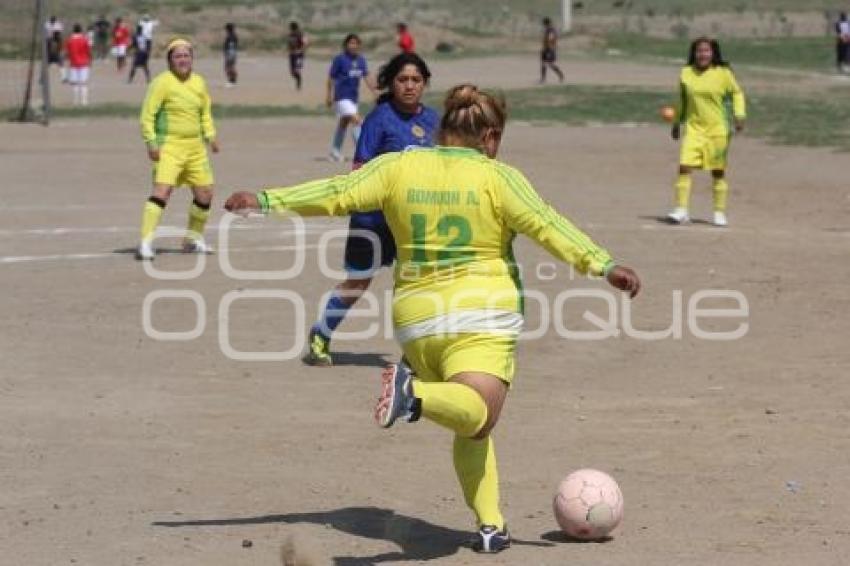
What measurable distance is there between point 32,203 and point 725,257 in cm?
845

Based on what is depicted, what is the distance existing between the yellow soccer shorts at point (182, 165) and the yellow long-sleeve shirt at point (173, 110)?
0.07 m

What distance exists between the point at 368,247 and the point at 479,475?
4659mm

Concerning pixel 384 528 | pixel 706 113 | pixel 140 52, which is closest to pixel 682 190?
pixel 706 113

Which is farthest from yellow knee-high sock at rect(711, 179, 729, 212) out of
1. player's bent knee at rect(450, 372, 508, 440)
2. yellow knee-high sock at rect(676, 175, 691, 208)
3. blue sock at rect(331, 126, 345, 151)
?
player's bent knee at rect(450, 372, 508, 440)

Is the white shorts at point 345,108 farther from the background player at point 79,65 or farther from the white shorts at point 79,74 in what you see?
the white shorts at point 79,74

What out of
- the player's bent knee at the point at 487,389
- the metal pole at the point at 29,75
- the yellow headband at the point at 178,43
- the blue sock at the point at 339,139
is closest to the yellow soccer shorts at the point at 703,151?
the yellow headband at the point at 178,43

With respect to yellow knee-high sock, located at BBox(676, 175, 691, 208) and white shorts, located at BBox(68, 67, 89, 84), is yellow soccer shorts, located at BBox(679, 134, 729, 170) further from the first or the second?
white shorts, located at BBox(68, 67, 89, 84)

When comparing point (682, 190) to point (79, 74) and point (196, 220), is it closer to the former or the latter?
point (196, 220)

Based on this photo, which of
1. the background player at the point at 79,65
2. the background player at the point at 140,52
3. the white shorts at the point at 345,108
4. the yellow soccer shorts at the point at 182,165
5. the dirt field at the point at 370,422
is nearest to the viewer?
the dirt field at the point at 370,422

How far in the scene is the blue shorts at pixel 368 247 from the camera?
12352 mm

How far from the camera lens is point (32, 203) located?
2202 centimetres

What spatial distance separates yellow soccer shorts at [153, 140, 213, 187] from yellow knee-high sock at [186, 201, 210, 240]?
0.23 meters

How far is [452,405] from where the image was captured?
7.54 metres

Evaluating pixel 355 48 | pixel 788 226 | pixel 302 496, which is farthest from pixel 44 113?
pixel 302 496
